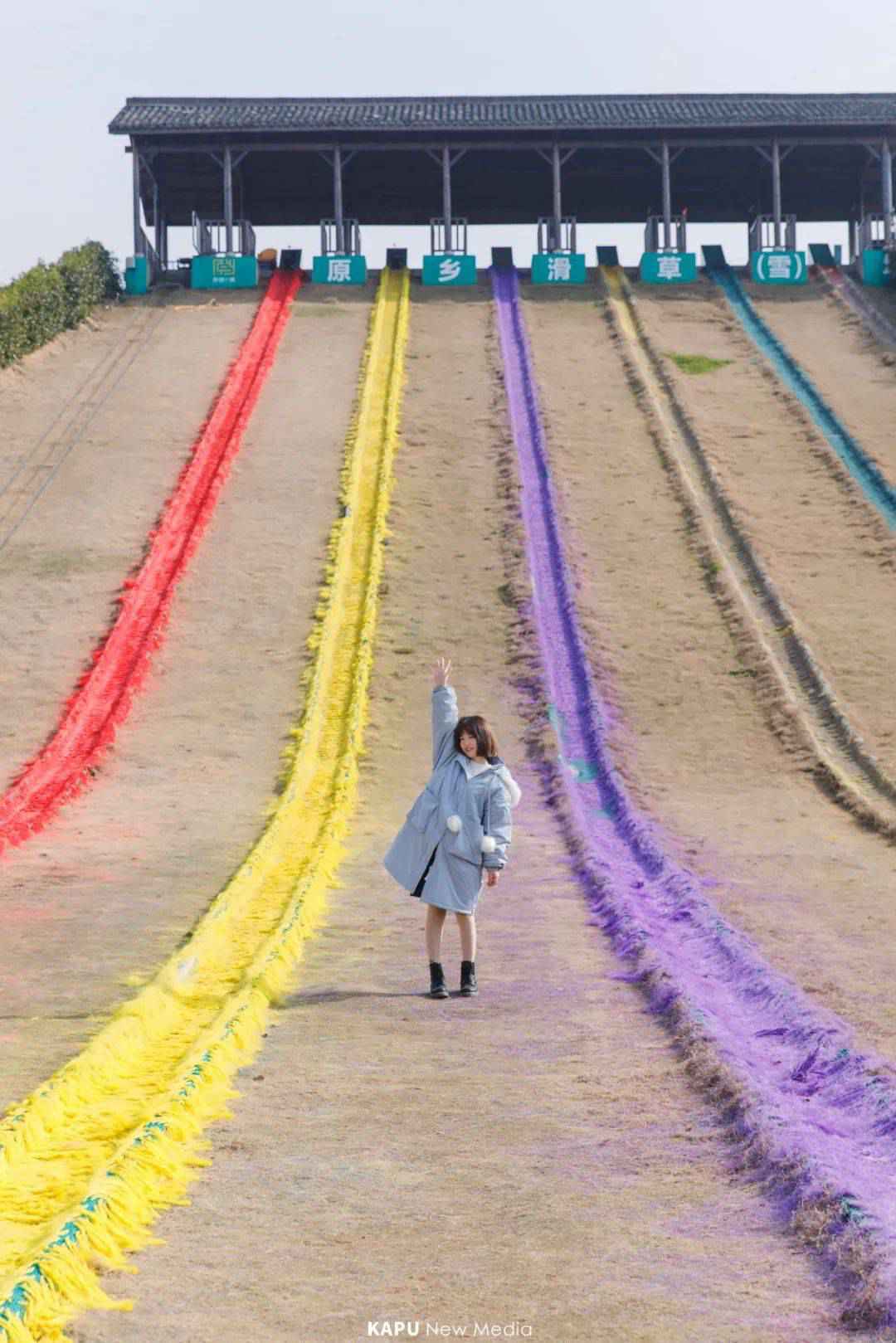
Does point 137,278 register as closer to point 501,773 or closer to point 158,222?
point 158,222

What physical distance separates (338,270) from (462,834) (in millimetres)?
41112

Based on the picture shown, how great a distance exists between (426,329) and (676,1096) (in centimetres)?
3713

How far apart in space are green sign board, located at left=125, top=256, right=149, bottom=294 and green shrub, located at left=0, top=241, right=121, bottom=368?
34 centimetres

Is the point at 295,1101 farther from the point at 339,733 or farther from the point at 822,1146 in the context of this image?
the point at 339,733

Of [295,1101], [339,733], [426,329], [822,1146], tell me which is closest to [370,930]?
[295,1101]

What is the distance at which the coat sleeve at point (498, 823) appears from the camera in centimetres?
1041

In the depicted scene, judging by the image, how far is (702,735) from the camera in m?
20.9

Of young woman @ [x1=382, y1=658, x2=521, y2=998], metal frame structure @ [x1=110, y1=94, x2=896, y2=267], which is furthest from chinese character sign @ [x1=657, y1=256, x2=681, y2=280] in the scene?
young woman @ [x1=382, y1=658, x2=521, y2=998]

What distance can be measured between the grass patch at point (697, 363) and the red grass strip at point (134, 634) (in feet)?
26.9

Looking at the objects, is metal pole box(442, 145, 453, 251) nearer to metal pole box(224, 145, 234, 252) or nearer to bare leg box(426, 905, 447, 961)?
metal pole box(224, 145, 234, 252)

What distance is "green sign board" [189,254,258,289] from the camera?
161 feet

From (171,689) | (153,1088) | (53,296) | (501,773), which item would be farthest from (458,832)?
(53,296)

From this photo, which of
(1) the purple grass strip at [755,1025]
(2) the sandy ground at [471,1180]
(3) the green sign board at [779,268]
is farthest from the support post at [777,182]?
(2) the sandy ground at [471,1180]

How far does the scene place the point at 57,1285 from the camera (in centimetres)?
545
